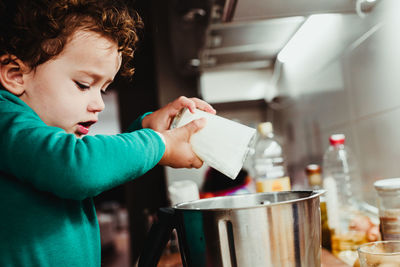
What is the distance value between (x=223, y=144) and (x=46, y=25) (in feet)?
1.06

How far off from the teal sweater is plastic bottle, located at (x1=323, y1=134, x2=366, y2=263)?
1.67 ft

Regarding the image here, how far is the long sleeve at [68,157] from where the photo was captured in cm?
47

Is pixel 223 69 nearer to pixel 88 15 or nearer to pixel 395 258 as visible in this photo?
pixel 88 15

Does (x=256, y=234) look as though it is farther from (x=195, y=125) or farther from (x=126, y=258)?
(x=126, y=258)

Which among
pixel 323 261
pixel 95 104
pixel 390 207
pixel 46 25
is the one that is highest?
pixel 46 25

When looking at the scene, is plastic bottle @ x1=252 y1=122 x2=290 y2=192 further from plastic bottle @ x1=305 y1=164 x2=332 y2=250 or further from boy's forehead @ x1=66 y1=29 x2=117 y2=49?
boy's forehead @ x1=66 y1=29 x2=117 y2=49

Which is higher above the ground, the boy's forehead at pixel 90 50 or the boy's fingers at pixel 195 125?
the boy's forehead at pixel 90 50

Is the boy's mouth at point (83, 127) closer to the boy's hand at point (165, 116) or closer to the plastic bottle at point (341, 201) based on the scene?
the boy's hand at point (165, 116)

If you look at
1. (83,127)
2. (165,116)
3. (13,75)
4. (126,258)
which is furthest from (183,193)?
(126,258)

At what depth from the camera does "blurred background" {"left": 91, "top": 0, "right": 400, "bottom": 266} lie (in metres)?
0.88

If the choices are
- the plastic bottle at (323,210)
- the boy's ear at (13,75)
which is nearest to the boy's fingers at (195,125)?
the boy's ear at (13,75)

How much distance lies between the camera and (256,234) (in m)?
0.47

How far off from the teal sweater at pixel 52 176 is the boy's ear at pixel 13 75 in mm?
25

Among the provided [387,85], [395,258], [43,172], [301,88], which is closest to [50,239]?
[43,172]
